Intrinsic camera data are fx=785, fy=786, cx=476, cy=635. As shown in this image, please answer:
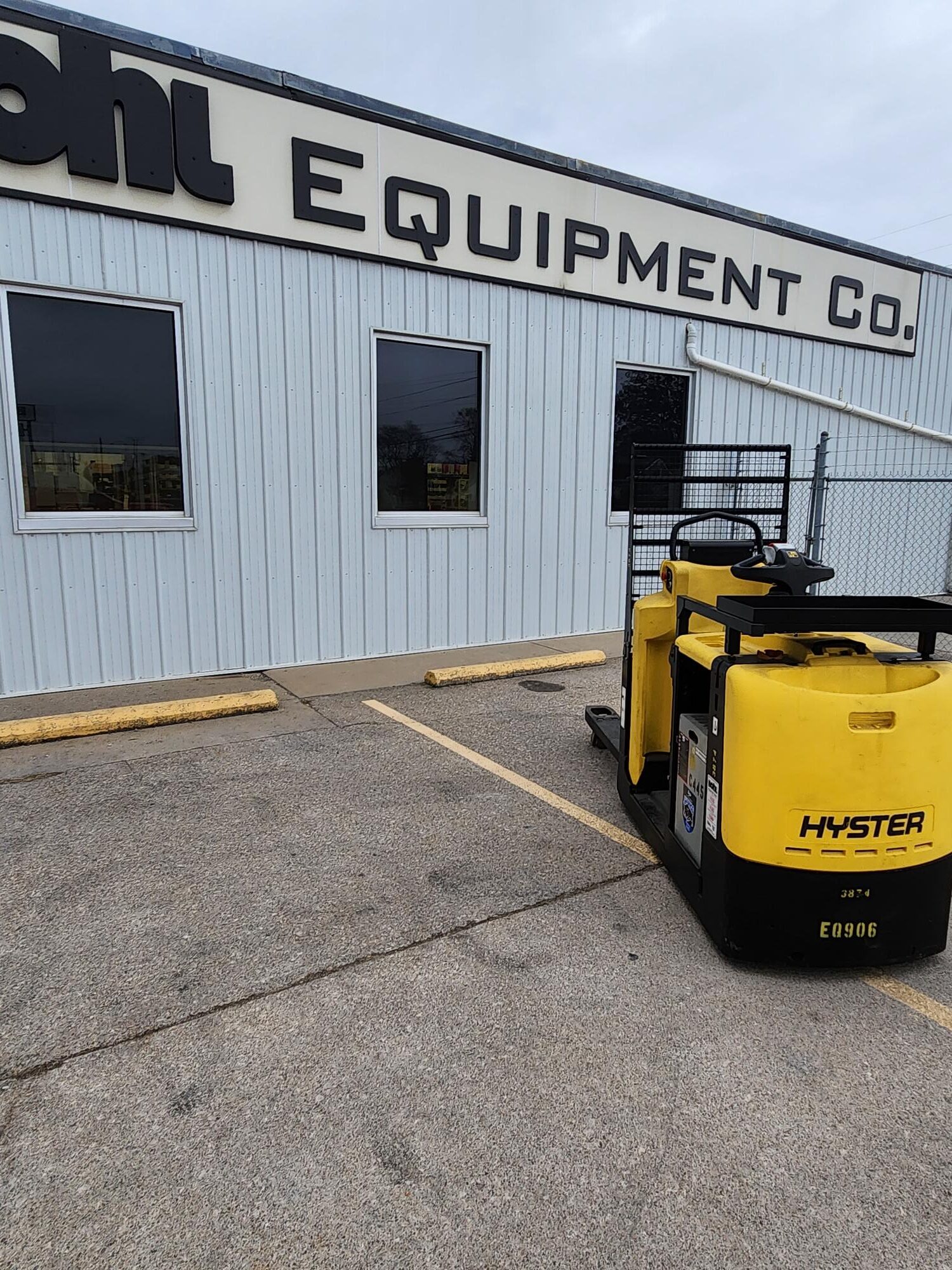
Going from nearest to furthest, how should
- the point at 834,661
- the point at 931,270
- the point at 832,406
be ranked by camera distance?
1. the point at 834,661
2. the point at 832,406
3. the point at 931,270

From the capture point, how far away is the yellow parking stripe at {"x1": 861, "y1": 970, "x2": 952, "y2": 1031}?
2.57 m

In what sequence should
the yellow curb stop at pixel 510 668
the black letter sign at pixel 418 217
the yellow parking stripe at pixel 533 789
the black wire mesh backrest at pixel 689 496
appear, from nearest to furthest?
the yellow parking stripe at pixel 533 789 < the black wire mesh backrest at pixel 689 496 < the yellow curb stop at pixel 510 668 < the black letter sign at pixel 418 217

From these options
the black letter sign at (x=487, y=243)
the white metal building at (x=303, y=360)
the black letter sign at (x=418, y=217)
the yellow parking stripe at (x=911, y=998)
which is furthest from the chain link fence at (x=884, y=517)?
the yellow parking stripe at (x=911, y=998)

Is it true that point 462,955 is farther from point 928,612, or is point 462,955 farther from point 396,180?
point 396,180

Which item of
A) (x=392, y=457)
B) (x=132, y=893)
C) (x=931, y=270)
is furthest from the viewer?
(x=931, y=270)

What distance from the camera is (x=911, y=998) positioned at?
267 centimetres

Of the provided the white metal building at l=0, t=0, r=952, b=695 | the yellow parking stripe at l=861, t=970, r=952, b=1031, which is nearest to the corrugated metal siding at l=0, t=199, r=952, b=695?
the white metal building at l=0, t=0, r=952, b=695

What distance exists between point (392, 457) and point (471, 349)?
4.52 ft

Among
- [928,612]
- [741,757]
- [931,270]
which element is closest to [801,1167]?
[741,757]

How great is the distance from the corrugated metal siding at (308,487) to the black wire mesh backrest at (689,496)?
38.0 inches

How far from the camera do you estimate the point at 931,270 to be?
1109 cm

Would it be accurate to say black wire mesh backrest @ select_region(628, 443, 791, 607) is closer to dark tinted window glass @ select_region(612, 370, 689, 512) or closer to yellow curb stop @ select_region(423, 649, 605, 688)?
dark tinted window glass @ select_region(612, 370, 689, 512)

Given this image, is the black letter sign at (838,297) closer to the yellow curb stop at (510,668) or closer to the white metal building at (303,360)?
the white metal building at (303,360)

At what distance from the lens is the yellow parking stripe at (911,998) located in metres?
2.57
